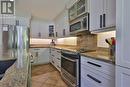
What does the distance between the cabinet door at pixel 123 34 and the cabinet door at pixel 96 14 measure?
842mm

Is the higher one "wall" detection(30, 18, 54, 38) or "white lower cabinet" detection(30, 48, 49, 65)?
"wall" detection(30, 18, 54, 38)

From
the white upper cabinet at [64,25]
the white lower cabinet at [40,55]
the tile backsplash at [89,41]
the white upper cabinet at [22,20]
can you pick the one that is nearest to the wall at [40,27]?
the white lower cabinet at [40,55]

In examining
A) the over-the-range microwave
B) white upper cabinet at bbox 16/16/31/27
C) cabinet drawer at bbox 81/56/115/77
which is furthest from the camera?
white upper cabinet at bbox 16/16/31/27

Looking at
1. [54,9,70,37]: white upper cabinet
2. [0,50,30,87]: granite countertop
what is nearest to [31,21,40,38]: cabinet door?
[54,9,70,37]: white upper cabinet

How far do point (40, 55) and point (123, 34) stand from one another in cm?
507

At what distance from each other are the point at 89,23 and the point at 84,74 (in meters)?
1.01

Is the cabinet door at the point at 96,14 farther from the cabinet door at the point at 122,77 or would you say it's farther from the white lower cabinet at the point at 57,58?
the white lower cabinet at the point at 57,58

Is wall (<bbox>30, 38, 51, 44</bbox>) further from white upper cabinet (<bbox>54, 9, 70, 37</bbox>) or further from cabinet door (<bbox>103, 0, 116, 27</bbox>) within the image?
cabinet door (<bbox>103, 0, 116, 27</bbox>)

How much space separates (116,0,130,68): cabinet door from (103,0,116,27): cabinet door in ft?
1.61

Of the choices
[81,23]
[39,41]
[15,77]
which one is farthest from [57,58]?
[15,77]

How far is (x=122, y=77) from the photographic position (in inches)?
57.9

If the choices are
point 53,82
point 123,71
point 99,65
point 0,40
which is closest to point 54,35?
point 0,40

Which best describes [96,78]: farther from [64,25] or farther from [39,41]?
[39,41]

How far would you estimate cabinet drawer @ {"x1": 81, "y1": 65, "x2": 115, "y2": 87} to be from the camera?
1.80 meters
